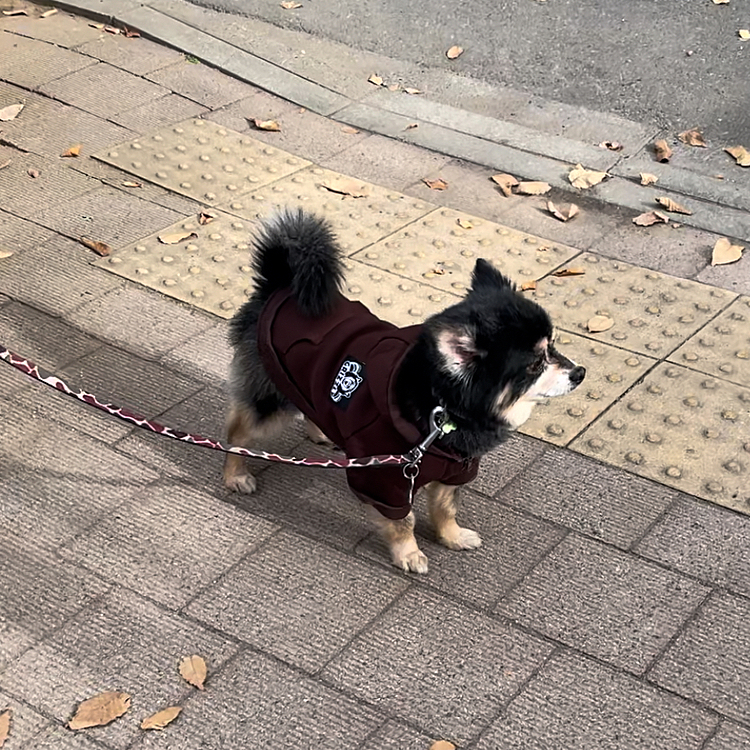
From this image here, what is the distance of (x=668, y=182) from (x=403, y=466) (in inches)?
141

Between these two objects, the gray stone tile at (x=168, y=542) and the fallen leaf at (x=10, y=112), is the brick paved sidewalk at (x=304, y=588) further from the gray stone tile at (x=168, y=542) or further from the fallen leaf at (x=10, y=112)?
the fallen leaf at (x=10, y=112)

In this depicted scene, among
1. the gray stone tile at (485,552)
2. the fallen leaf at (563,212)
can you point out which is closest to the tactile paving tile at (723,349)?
the fallen leaf at (563,212)

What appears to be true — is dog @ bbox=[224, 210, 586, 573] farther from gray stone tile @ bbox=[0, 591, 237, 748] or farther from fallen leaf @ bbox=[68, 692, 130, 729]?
fallen leaf @ bbox=[68, 692, 130, 729]

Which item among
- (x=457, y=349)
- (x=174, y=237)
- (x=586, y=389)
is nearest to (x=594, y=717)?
(x=457, y=349)

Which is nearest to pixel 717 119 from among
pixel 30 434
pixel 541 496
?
pixel 541 496

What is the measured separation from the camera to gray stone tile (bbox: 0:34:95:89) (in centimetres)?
696

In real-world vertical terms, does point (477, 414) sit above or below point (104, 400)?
above

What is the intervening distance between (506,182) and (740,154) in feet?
4.98

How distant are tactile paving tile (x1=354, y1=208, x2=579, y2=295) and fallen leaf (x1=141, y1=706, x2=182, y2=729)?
8.92 feet

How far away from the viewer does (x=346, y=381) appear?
131 inches

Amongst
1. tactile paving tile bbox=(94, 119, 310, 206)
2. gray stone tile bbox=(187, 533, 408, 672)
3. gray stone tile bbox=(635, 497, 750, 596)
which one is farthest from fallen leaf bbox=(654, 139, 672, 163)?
gray stone tile bbox=(187, 533, 408, 672)

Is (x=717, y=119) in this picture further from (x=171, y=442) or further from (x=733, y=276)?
(x=171, y=442)

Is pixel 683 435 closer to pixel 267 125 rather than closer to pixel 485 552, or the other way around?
pixel 485 552

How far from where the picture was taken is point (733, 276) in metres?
5.20
